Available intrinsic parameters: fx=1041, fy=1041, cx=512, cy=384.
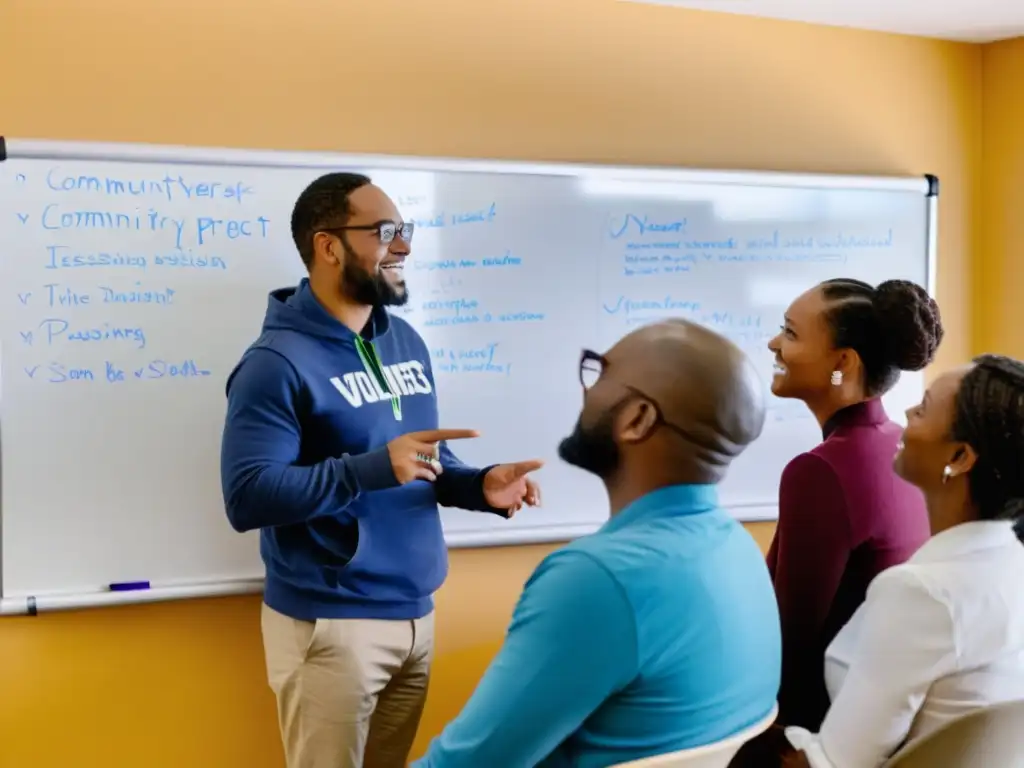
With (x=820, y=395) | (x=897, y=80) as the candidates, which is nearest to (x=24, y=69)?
(x=820, y=395)

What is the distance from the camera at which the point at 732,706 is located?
4.05 feet

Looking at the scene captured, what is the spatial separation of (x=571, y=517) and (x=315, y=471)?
3.82ft

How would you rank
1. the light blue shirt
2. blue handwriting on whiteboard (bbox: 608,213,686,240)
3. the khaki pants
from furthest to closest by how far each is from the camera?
blue handwriting on whiteboard (bbox: 608,213,686,240) < the khaki pants < the light blue shirt

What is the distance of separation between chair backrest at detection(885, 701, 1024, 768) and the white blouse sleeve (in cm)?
5

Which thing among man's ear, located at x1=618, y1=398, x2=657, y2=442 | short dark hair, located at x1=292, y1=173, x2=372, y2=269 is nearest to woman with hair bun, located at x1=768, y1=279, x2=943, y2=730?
man's ear, located at x1=618, y1=398, x2=657, y2=442

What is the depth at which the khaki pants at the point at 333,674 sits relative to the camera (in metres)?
2.06

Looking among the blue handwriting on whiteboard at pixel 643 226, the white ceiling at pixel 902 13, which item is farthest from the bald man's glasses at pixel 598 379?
the white ceiling at pixel 902 13

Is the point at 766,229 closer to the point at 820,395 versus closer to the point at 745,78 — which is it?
the point at 745,78

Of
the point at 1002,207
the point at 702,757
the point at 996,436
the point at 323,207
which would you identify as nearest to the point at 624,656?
the point at 702,757

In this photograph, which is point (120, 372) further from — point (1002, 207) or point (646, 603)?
point (1002, 207)

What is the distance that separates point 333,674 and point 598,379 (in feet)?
3.38

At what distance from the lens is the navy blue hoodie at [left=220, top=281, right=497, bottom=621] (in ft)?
6.36

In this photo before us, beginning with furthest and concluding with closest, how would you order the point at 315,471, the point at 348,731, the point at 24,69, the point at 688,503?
the point at 24,69 → the point at 348,731 → the point at 315,471 → the point at 688,503

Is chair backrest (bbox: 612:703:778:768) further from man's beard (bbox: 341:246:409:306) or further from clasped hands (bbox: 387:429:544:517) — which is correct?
man's beard (bbox: 341:246:409:306)
